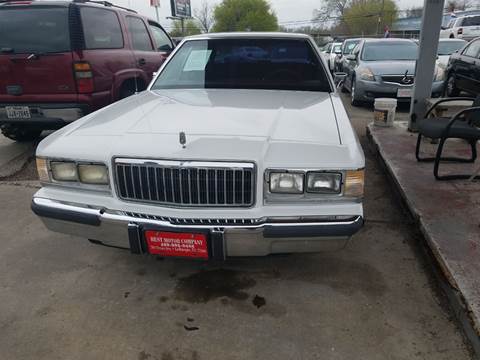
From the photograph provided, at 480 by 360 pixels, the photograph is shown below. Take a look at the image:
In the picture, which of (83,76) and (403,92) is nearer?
(83,76)

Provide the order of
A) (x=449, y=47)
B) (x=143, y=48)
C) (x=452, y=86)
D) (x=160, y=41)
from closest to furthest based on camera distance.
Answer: (x=143, y=48), (x=160, y=41), (x=452, y=86), (x=449, y=47)

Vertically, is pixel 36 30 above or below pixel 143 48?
above

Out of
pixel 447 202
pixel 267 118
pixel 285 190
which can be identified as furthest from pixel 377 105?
pixel 285 190

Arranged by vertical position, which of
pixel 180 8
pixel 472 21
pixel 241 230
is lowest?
pixel 241 230

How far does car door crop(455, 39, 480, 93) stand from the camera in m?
8.35

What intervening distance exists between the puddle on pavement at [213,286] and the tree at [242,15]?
6369cm

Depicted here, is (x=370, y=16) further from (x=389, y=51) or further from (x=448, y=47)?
(x=389, y=51)

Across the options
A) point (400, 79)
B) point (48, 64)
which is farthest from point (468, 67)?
point (48, 64)

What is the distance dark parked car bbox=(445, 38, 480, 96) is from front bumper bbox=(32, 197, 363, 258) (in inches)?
290

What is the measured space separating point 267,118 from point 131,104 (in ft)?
4.01

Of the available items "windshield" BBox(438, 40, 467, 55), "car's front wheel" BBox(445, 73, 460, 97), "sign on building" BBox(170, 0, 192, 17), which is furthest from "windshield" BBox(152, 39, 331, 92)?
"sign on building" BBox(170, 0, 192, 17)

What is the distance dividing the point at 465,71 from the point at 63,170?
8850 mm

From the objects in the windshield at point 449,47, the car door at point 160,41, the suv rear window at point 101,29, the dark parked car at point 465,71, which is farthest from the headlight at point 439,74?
the suv rear window at point 101,29

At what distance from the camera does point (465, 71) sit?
8.72m
